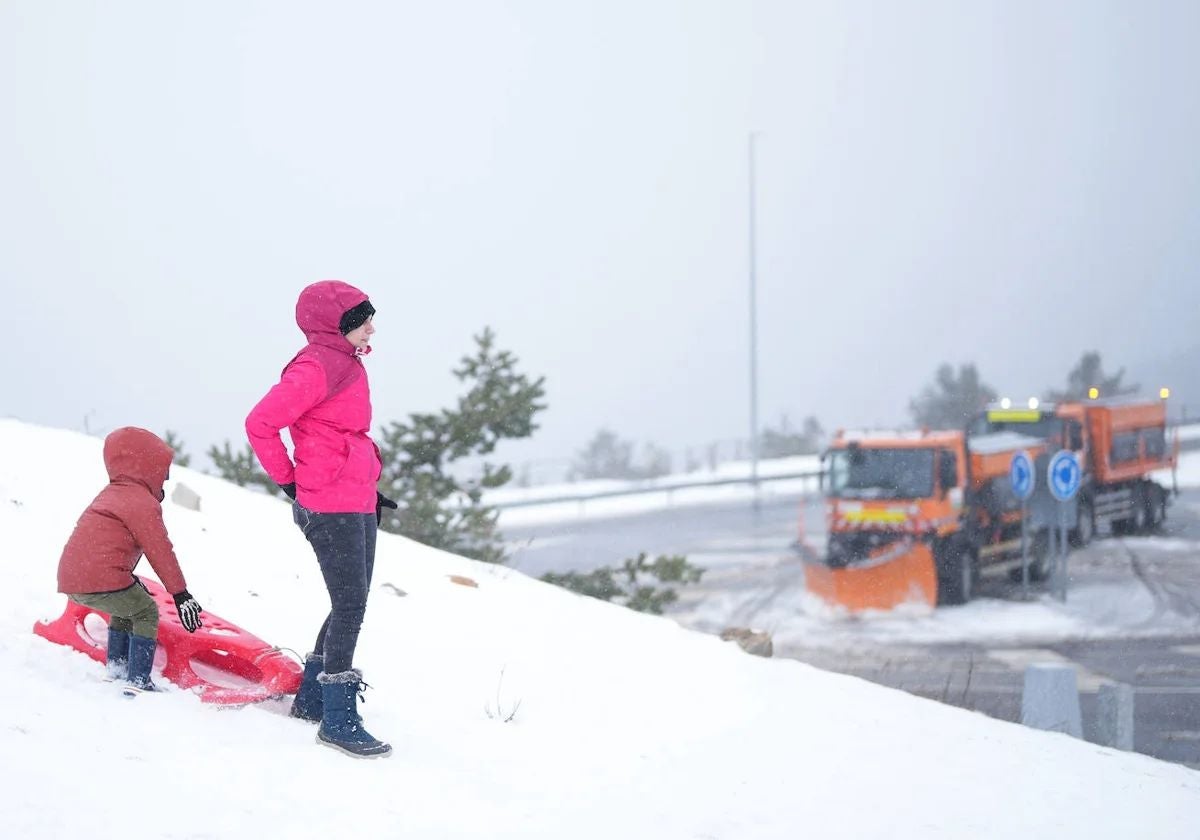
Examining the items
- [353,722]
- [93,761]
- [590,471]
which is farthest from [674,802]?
[590,471]

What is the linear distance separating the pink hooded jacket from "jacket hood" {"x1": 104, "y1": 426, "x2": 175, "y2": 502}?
644 millimetres

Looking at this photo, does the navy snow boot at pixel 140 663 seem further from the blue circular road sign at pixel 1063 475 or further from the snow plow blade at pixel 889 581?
the blue circular road sign at pixel 1063 475

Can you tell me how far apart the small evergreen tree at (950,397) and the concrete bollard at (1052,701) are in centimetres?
4587

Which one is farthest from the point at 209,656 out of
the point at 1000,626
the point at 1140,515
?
the point at 1140,515

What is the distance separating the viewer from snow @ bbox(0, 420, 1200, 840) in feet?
13.6

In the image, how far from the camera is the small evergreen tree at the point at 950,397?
54250 millimetres

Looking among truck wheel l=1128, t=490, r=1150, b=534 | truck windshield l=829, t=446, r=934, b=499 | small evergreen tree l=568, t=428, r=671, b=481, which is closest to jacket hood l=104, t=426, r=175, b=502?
truck windshield l=829, t=446, r=934, b=499

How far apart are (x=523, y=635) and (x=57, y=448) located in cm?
426

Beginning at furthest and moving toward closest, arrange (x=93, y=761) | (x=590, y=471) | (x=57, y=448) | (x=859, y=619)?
(x=590, y=471), (x=859, y=619), (x=57, y=448), (x=93, y=761)

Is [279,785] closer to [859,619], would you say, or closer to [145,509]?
[145,509]

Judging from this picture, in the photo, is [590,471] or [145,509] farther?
[590,471]

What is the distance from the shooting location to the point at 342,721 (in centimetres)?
475

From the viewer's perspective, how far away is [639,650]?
771cm

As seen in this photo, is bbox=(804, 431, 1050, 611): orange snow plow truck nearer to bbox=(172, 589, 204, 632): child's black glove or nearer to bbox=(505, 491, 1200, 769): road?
bbox=(505, 491, 1200, 769): road
